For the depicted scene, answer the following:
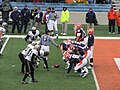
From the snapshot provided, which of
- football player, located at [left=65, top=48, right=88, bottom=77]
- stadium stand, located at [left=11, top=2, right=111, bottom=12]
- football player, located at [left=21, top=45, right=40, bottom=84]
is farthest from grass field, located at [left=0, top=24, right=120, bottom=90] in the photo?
stadium stand, located at [left=11, top=2, right=111, bottom=12]

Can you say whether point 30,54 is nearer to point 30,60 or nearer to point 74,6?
point 30,60

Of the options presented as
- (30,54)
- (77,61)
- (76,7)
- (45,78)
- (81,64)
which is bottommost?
(76,7)

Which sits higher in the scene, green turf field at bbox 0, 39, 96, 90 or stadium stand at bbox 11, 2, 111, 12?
green turf field at bbox 0, 39, 96, 90

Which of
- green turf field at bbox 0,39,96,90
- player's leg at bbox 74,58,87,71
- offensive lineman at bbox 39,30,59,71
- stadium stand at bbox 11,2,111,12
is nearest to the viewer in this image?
green turf field at bbox 0,39,96,90

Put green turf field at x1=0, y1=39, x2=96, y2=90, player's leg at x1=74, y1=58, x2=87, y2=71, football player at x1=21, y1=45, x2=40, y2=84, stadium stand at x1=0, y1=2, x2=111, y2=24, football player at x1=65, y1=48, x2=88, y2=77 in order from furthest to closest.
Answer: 1. stadium stand at x1=0, y1=2, x2=111, y2=24
2. player's leg at x1=74, y1=58, x2=87, y2=71
3. football player at x1=65, y1=48, x2=88, y2=77
4. football player at x1=21, y1=45, x2=40, y2=84
5. green turf field at x1=0, y1=39, x2=96, y2=90

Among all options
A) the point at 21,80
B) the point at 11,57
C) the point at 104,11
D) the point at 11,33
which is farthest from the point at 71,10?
the point at 21,80

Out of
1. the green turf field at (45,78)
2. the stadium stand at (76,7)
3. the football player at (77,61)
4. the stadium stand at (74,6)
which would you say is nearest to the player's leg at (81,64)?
the football player at (77,61)

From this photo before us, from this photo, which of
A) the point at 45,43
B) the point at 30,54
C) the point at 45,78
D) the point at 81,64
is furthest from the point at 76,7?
the point at 30,54

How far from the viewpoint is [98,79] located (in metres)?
17.2

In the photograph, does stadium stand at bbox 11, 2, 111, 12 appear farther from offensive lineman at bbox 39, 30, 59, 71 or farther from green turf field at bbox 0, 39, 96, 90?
offensive lineman at bbox 39, 30, 59, 71

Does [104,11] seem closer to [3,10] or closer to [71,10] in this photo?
[71,10]

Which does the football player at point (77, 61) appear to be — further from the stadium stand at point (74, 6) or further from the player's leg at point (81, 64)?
the stadium stand at point (74, 6)

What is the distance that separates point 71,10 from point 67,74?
18.6m

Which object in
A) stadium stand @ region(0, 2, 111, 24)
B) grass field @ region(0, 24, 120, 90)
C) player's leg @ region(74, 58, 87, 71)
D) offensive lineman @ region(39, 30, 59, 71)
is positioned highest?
offensive lineman @ region(39, 30, 59, 71)
